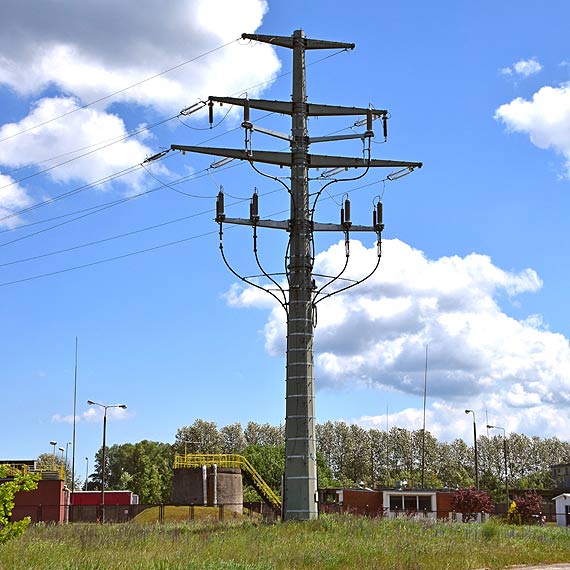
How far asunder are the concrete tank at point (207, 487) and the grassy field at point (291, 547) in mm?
30930

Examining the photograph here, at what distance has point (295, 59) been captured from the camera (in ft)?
111

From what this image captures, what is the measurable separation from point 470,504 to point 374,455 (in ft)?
266

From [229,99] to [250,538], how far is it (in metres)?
16.3

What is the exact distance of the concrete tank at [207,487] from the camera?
60.5 metres

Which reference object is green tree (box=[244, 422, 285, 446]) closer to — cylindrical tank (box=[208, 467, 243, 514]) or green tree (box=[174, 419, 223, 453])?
green tree (box=[174, 419, 223, 453])

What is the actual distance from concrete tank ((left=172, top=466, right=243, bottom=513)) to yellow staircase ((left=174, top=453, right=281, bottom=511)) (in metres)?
0.84

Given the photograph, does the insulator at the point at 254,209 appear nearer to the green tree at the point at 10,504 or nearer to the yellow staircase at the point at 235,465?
the green tree at the point at 10,504

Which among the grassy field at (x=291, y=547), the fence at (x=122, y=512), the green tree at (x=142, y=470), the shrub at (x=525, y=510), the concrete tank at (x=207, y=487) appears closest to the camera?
the grassy field at (x=291, y=547)

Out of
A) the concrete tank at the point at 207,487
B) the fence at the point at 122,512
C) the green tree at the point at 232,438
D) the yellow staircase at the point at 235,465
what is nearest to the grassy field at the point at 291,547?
the fence at the point at 122,512

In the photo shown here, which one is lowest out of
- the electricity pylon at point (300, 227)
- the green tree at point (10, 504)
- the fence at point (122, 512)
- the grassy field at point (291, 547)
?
the fence at point (122, 512)

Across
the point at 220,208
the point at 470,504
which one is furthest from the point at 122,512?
the point at 220,208

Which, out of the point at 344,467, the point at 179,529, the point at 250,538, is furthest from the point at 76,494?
the point at 344,467

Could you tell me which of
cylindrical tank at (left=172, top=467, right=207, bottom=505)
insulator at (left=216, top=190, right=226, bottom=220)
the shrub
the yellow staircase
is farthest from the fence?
insulator at (left=216, top=190, right=226, bottom=220)

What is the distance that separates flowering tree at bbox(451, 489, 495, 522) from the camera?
55.9 metres
